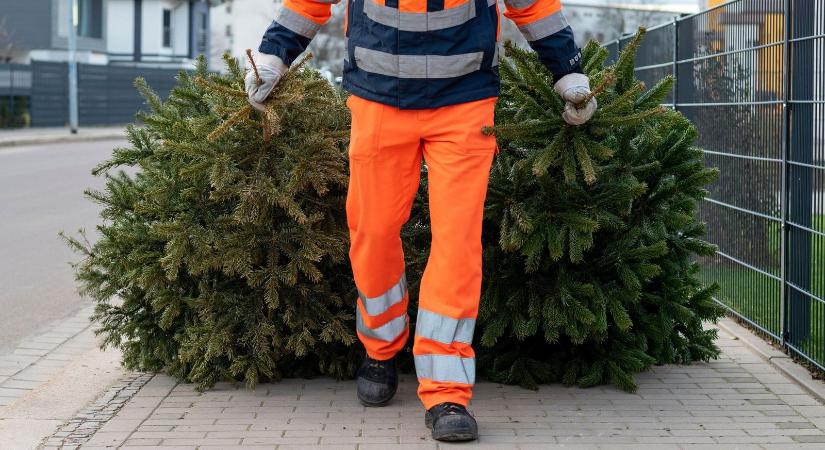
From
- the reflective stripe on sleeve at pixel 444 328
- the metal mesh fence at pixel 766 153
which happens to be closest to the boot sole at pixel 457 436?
the reflective stripe on sleeve at pixel 444 328

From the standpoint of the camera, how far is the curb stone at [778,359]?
192 inches

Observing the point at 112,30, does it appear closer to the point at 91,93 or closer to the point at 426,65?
the point at 91,93

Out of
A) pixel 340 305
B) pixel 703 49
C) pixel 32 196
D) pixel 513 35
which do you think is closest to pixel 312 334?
pixel 340 305

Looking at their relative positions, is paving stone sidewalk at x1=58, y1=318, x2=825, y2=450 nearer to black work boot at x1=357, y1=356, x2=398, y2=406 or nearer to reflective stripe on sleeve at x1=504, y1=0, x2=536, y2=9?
black work boot at x1=357, y1=356, x2=398, y2=406

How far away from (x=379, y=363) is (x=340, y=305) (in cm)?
42

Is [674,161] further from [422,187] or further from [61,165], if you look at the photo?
[61,165]

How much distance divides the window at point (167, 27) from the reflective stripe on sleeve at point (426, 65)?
5411 centimetres

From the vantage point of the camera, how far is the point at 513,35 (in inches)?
1535

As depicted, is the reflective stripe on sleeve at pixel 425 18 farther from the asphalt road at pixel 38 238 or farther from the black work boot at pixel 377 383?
the asphalt road at pixel 38 238

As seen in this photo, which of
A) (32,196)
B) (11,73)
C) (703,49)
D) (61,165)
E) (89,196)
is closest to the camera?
(89,196)

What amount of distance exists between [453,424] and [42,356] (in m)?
2.96

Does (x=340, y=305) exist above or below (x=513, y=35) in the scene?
below

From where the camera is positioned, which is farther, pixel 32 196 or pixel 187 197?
pixel 32 196

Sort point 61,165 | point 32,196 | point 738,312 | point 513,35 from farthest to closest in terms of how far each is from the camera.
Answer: point 513,35
point 61,165
point 32,196
point 738,312
